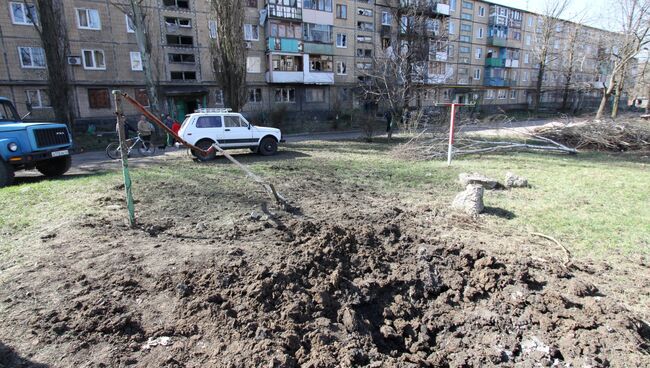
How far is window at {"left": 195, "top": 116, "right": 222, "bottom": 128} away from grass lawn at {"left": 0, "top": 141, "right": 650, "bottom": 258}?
1.45 metres

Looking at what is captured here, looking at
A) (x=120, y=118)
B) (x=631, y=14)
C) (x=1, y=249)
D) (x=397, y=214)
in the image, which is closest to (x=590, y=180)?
(x=397, y=214)

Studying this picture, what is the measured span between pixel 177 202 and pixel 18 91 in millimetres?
27171

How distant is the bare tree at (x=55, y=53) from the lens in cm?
1933

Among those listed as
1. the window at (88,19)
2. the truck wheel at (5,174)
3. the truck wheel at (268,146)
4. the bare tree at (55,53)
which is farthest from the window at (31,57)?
the truck wheel at (5,174)

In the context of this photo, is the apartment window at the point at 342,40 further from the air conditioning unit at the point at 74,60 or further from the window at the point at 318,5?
the air conditioning unit at the point at 74,60

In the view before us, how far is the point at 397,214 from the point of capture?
20.5ft

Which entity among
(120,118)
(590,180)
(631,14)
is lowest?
(590,180)

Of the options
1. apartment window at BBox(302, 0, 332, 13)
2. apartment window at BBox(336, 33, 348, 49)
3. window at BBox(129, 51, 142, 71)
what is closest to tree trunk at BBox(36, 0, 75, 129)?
window at BBox(129, 51, 142, 71)

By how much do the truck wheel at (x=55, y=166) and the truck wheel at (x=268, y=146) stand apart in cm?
635

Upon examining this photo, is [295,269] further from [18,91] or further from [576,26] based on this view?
[576,26]

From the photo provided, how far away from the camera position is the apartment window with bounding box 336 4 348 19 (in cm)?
3838

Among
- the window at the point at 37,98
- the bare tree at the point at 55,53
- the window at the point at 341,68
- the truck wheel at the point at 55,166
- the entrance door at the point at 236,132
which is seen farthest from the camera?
the window at the point at 341,68

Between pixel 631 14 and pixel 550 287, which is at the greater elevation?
pixel 631 14

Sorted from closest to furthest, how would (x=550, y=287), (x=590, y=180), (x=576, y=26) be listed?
(x=550, y=287)
(x=590, y=180)
(x=576, y=26)
